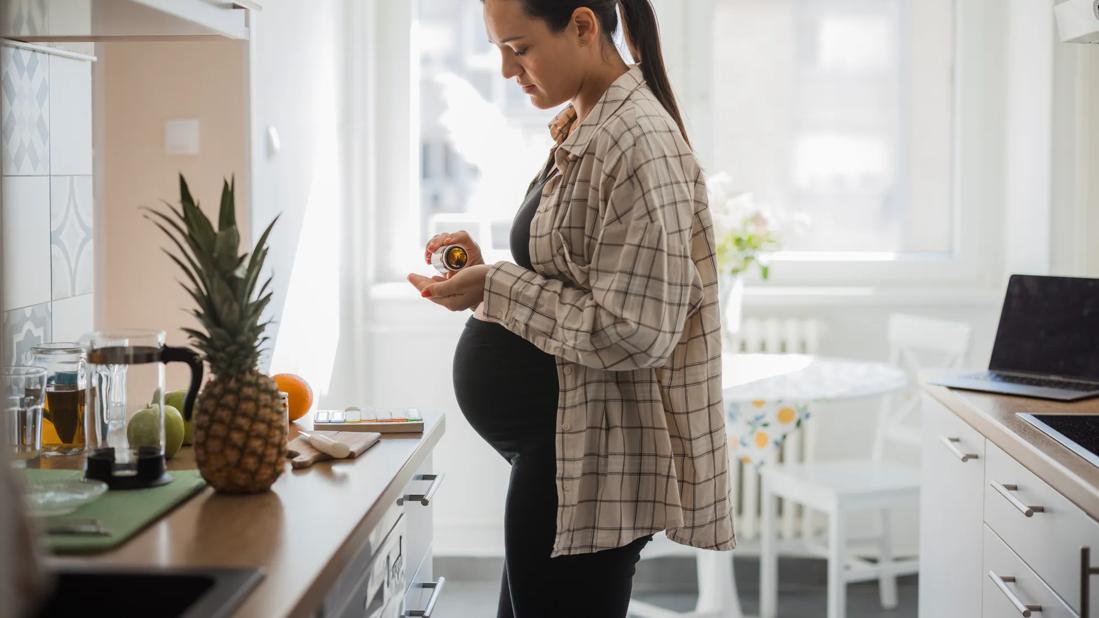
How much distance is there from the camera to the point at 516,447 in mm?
1611

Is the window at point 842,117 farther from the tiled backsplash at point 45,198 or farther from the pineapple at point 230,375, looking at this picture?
the pineapple at point 230,375

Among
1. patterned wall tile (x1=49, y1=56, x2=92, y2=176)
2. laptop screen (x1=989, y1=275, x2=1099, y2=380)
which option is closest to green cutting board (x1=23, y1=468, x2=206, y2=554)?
patterned wall tile (x1=49, y1=56, x2=92, y2=176)

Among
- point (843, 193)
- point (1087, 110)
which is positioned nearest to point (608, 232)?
point (1087, 110)

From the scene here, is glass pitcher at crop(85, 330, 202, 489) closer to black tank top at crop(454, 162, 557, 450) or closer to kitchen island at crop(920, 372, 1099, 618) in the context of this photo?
black tank top at crop(454, 162, 557, 450)

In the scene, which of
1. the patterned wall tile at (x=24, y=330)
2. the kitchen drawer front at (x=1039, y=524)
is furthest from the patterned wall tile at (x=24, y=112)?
the kitchen drawer front at (x=1039, y=524)

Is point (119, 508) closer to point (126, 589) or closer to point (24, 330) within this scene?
point (126, 589)

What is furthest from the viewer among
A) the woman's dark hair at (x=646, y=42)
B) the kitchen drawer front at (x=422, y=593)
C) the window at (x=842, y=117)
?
the window at (x=842, y=117)

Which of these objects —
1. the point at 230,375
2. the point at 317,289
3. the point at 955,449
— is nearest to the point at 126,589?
the point at 230,375

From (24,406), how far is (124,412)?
0.54 ft

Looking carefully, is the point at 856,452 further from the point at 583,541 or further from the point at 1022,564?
the point at 583,541

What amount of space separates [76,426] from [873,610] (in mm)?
2419

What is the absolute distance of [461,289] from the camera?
1.56 meters

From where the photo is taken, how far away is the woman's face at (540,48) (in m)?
1.56

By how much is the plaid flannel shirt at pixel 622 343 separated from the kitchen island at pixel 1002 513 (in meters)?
0.46
